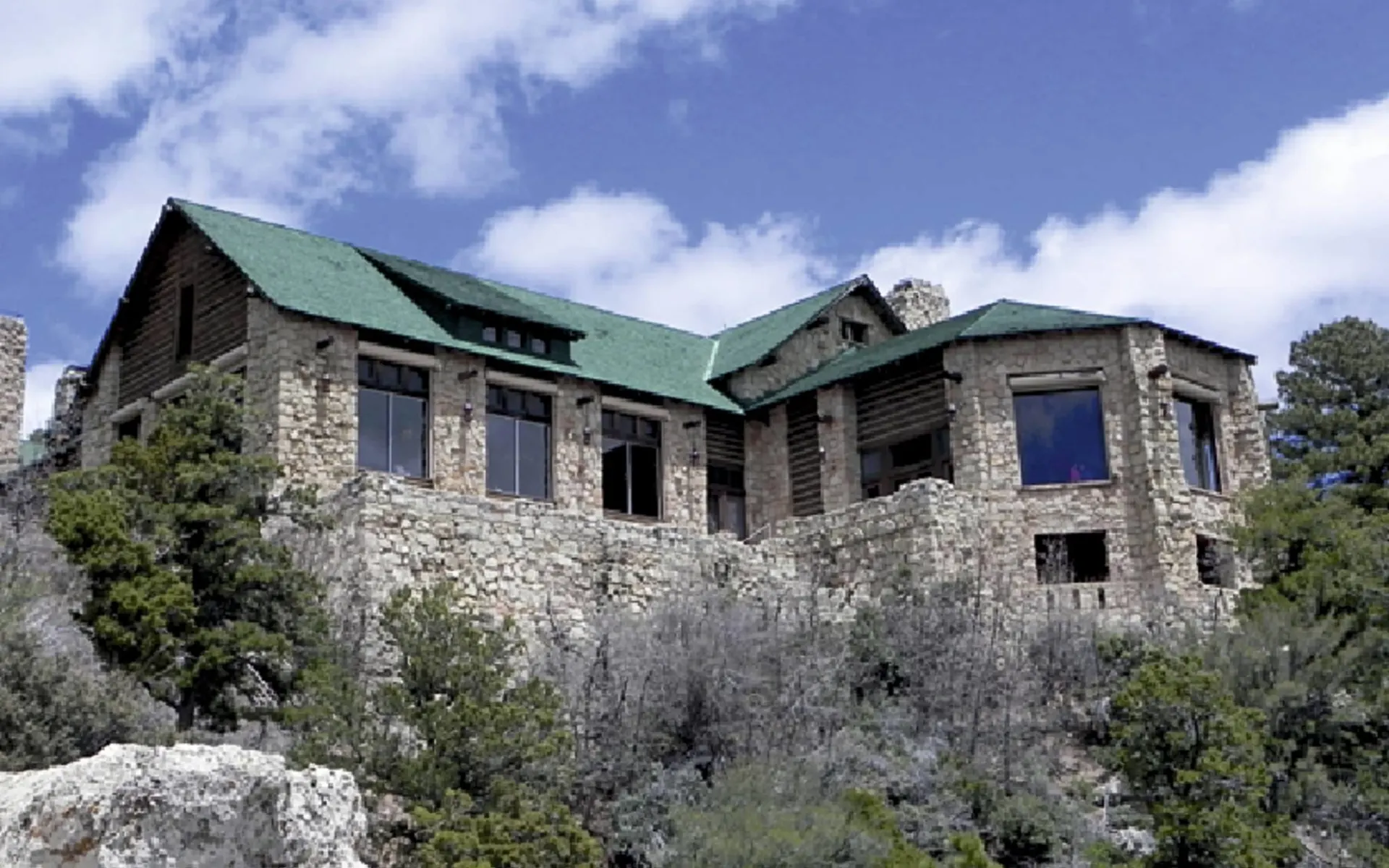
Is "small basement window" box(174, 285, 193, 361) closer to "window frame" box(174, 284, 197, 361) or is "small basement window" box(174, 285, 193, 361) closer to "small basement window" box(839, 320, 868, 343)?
"window frame" box(174, 284, 197, 361)

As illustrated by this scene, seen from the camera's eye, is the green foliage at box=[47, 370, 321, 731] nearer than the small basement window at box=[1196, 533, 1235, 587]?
Yes

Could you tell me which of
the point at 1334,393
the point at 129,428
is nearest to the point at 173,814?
the point at 129,428

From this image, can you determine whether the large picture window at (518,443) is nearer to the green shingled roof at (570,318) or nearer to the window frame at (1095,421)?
the green shingled roof at (570,318)

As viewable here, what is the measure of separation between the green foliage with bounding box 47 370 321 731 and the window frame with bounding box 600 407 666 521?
522 inches

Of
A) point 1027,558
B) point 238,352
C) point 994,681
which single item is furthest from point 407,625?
point 1027,558

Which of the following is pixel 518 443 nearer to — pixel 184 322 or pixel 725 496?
pixel 725 496

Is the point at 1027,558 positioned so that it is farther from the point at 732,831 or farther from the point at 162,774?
the point at 162,774

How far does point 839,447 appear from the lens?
119 ft

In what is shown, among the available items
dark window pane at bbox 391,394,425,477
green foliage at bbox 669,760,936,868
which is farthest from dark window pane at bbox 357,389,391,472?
green foliage at bbox 669,760,936,868

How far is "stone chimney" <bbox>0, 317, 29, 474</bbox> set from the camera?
126 feet

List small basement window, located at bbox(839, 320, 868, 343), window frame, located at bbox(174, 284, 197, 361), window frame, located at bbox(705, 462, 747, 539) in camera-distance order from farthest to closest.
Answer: small basement window, located at bbox(839, 320, 868, 343) → window frame, located at bbox(705, 462, 747, 539) → window frame, located at bbox(174, 284, 197, 361)

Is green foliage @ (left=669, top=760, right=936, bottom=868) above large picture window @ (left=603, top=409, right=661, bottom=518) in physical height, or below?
below

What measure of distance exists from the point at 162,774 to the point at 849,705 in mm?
12769

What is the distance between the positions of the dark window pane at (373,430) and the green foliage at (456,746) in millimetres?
12077
